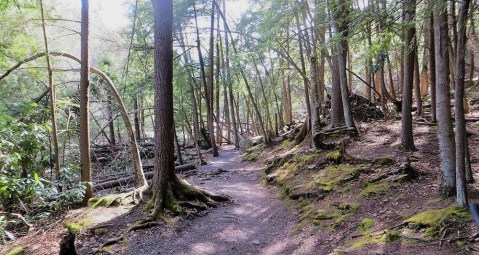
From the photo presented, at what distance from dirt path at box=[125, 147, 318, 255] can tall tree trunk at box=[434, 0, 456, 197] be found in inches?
91.8

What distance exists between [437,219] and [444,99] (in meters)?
1.72

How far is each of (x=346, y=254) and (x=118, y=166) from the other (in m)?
11.2

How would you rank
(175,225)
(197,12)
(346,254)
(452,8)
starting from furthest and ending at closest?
(197,12)
(175,225)
(452,8)
(346,254)

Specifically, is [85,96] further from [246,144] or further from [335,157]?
[246,144]

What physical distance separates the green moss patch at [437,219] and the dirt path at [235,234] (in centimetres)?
162

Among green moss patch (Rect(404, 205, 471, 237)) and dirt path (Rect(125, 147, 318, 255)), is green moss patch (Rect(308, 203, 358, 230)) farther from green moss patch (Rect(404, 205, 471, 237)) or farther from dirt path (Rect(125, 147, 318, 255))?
green moss patch (Rect(404, 205, 471, 237))

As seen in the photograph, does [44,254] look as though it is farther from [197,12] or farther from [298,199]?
[197,12]

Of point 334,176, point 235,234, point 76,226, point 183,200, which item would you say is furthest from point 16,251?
point 334,176

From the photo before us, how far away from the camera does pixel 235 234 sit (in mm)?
6375

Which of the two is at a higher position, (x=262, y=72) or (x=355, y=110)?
(x=262, y=72)

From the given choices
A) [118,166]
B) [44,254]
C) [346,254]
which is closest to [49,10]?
[44,254]

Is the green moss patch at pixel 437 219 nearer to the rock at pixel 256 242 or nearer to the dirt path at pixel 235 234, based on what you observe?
the dirt path at pixel 235 234

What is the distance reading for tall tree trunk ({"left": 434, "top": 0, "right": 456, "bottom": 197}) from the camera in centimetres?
470

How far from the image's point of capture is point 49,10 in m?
8.35
